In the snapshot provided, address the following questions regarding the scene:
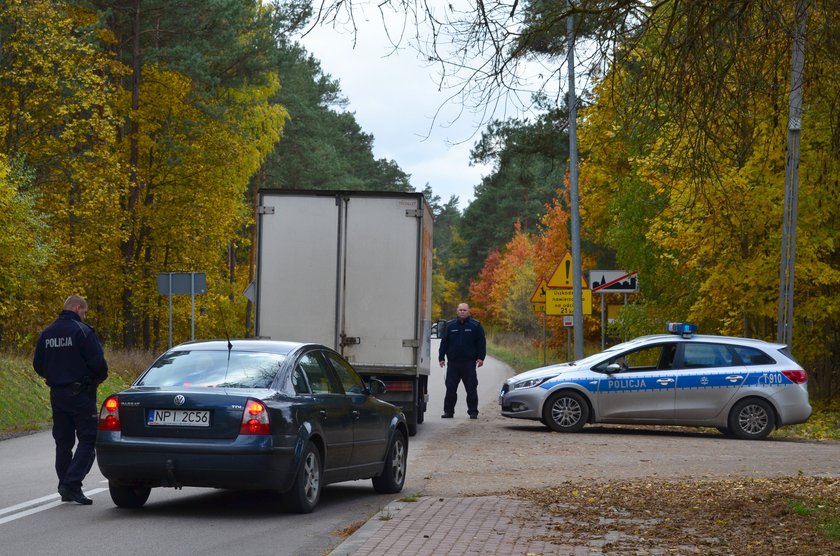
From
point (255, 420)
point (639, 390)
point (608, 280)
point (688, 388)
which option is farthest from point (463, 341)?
point (255, 420)

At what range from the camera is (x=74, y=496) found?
1134cm

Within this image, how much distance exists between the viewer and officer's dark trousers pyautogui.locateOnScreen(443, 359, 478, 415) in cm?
2325

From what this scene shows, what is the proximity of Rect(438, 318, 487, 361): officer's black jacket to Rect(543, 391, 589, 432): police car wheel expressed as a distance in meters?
2.74

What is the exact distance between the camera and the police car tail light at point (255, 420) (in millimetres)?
10125

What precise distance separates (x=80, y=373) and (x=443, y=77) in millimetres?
4396

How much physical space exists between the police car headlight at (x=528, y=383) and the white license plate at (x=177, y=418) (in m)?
11.3

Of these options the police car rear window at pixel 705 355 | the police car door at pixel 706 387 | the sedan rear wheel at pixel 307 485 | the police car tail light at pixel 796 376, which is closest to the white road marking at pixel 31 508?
the sedan rear wheel at pixel 307 485

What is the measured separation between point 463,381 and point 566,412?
2.94 metres

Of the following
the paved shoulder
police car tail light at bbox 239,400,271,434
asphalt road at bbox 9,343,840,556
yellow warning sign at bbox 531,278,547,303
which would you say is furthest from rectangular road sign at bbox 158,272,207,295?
police car tail light at bbox 239,400,271,434

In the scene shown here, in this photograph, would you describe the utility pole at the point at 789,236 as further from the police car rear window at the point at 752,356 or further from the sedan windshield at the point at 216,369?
the sedan windshield at the point at 216,369

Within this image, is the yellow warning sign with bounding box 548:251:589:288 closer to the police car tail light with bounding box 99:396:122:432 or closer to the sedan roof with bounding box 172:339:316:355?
the sedan roof with bounding box 172:339:316:355

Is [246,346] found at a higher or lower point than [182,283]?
lower

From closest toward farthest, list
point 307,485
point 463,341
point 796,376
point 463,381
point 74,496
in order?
point 307,485 → point 74,496 → point 796,376 → point 463,381 → point 463,341

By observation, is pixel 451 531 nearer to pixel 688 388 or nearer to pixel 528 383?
pixel 688 388
